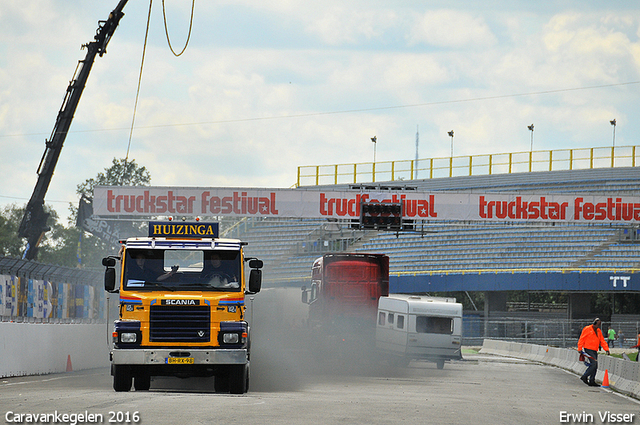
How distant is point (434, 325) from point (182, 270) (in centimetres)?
1534

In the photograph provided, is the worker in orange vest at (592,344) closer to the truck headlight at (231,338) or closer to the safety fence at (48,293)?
the truck headlight at (231,338)

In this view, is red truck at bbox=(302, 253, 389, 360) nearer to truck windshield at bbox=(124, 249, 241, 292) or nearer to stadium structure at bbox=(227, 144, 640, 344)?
truck windshield at bbox=(124, 249, 241, 292)

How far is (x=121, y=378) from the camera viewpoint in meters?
15.3

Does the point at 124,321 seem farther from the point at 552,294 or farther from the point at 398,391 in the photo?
the point at 552,294

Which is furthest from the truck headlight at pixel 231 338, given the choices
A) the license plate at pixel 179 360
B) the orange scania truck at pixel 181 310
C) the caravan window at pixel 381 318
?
the caravan window at pixel 381 318

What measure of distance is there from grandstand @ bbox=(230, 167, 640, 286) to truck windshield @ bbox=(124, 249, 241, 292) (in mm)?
35645

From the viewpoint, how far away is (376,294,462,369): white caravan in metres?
28.9

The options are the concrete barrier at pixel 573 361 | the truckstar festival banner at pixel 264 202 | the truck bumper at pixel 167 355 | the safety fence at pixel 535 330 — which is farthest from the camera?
the safety fence at pixel 535 330

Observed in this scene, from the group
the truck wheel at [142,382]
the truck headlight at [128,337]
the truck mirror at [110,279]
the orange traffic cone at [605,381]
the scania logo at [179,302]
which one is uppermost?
the truck mirror at [110,279]

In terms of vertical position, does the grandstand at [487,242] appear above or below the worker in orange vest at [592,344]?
above

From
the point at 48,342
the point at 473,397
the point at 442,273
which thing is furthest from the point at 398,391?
the point at 442,273

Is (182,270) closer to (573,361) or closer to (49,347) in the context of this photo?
(49,347)

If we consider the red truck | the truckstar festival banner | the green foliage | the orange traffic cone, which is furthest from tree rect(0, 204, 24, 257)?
the orange traffic cone

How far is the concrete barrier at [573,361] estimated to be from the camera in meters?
20.6
